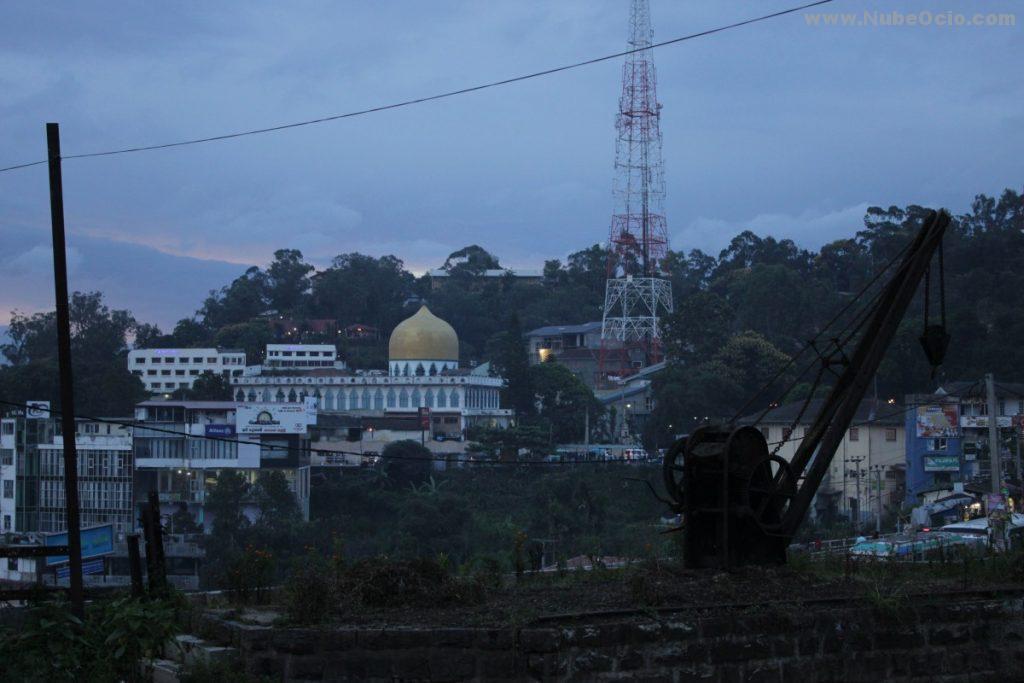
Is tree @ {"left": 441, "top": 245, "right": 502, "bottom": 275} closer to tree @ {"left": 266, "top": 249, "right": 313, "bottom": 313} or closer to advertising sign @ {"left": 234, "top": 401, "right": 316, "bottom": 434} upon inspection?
tree @ {"left": 266, "top": 249, "right": 313, "bottom": 313}

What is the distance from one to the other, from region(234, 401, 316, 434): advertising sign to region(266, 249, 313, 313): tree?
154 ft

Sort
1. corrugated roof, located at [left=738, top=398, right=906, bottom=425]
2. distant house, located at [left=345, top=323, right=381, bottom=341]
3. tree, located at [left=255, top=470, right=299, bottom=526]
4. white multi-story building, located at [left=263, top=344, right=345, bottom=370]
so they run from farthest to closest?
distant house, located at [left=345, top=323, right=381, bottom=341]
white multi-story building, located at [left=263, top=344, right=345, bottom=370]
tree, located at [left=255, top=470, right=299, bottom=526]
corrugated roof, located at [left=738, top=398, right=906, bottom=425]

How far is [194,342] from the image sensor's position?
9056 cm

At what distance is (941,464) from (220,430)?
1099 inches

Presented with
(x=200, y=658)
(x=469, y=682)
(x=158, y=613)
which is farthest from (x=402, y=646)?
(x=158, y=613)

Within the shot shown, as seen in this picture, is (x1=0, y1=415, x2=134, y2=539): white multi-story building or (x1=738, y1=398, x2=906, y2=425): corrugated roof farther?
(x1=0, y1=415, x2=134, y2=539): white multi-story building

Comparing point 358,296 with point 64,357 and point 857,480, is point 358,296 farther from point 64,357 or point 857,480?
point 64,357

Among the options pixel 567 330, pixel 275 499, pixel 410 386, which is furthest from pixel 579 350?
pixel 275 499

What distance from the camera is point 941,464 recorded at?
123 feet

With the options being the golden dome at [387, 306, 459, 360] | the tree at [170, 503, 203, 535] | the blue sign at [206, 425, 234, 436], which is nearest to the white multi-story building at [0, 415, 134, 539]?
the tree at [170, 503, 203, 535]

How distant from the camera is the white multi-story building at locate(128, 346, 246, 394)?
264 feet

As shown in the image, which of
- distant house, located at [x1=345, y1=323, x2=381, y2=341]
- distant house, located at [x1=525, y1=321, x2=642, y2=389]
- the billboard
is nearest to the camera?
the billboard

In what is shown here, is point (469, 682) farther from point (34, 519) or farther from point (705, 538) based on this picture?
point (34, 519)

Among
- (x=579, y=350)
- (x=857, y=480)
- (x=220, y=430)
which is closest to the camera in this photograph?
(x=857, y=480)
